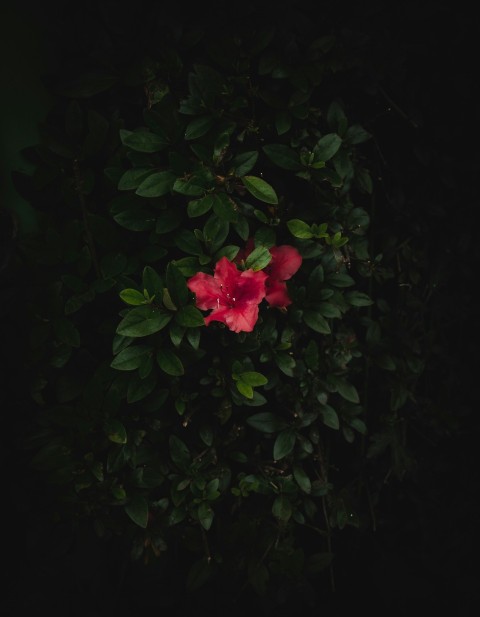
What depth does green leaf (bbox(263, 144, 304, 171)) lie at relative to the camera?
3.87ft

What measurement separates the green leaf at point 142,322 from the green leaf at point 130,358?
55 mm

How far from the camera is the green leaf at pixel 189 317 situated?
42.6 inches

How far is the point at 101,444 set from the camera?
48.4 inches

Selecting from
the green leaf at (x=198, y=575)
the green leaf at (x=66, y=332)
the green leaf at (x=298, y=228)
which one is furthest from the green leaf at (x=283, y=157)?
the green leaf at (x=198, y=575)

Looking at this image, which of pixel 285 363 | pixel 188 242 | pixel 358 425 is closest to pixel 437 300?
pixel 358 425

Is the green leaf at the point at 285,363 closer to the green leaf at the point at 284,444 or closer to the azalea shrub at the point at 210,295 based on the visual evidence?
the azalea shrub at the point at 210,295

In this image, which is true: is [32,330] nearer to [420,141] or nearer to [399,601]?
[420,141]

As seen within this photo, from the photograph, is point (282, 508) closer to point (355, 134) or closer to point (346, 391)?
point (346, 391)

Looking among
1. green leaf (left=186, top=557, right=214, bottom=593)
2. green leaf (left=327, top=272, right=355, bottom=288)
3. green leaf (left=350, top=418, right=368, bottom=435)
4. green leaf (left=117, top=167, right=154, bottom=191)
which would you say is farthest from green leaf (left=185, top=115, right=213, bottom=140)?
green leaf (left=186, top=557, right=214, bottom=593)

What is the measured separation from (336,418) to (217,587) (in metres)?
0.54

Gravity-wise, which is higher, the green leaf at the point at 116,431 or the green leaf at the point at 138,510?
the green leaf at the point at 116,431

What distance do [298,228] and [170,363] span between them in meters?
0.39

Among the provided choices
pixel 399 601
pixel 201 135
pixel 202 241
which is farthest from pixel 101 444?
pixel 399 601

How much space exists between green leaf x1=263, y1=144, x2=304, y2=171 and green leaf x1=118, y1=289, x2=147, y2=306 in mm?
408
